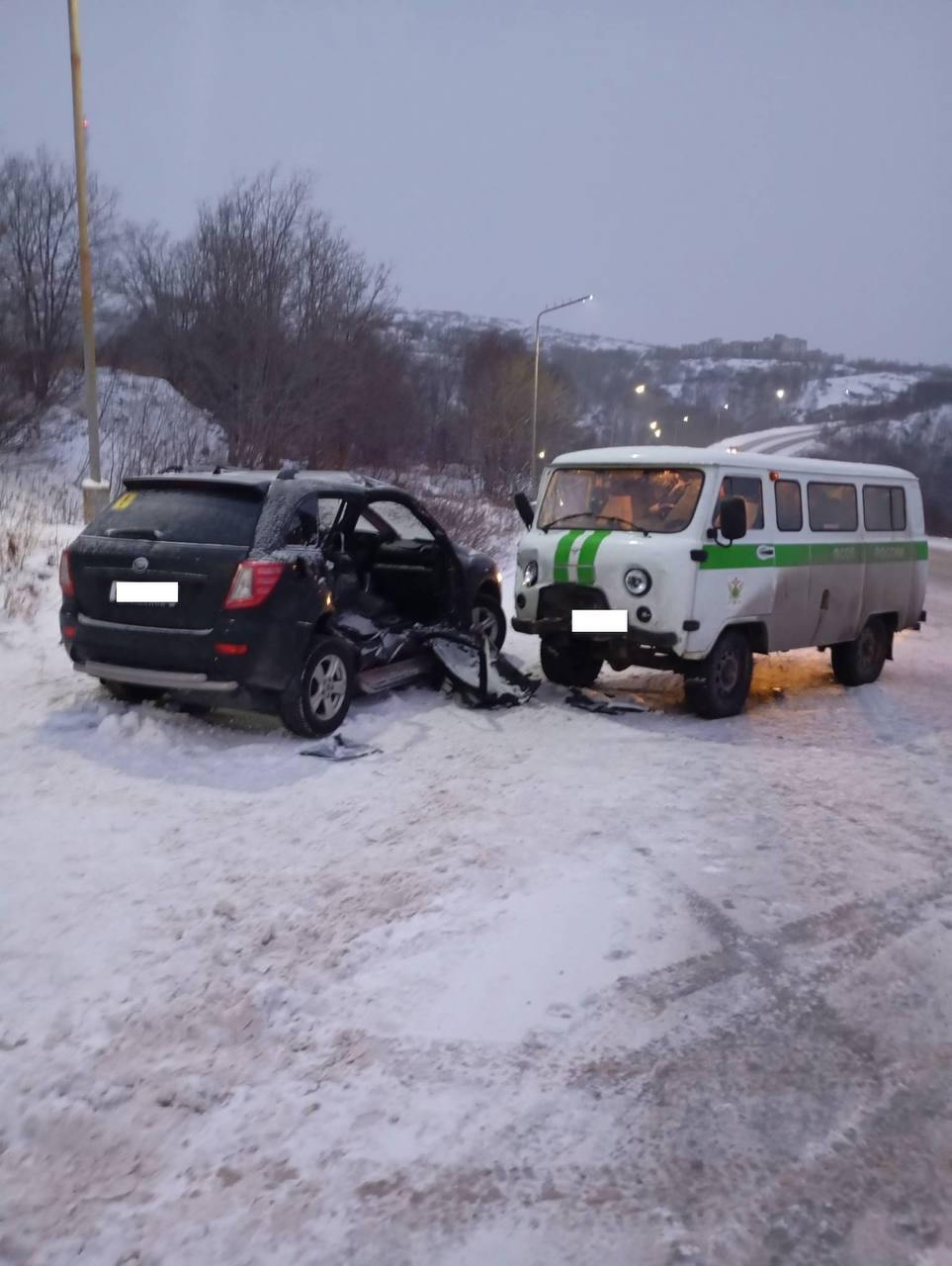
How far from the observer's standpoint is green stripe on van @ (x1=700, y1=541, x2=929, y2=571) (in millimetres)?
8094

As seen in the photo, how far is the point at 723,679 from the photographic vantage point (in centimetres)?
841

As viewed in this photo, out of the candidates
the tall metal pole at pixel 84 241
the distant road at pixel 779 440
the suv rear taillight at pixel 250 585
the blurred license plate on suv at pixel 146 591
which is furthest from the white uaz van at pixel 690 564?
the distant road at pixel 779 440

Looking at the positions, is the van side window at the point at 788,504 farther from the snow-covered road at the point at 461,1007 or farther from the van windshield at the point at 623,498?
the snow-covered road at the point at 461,1007

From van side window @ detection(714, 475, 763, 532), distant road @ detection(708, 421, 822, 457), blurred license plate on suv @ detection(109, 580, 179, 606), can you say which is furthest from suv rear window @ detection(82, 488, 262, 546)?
distant road @ detection(708, 421, 822, 457)

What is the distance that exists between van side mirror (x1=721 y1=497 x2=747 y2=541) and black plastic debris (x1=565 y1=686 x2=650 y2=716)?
1549 mm

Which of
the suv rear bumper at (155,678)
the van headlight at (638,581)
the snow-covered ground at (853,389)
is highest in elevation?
the snow-covered ground at (853,389)

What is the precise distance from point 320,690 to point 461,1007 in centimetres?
340

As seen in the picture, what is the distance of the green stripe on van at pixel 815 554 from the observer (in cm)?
809

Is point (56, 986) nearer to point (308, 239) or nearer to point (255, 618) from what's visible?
point (255, 618)

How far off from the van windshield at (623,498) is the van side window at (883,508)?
104 inches

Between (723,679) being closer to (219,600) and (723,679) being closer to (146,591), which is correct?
(219,600)

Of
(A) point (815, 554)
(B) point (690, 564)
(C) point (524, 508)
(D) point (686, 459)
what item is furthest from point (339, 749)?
(A) point (815, 554)

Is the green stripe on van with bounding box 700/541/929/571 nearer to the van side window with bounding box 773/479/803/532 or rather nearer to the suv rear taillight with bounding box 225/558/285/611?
the van side window with bounding box 773/479/803/532

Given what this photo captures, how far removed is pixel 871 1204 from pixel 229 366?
90.1ft
